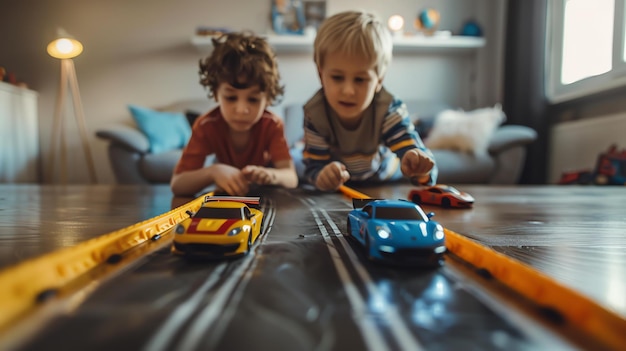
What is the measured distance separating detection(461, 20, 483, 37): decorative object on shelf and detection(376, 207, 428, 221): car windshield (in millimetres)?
3341

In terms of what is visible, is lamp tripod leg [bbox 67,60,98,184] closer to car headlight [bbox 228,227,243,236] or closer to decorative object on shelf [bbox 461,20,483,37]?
car headlight [bbox 228,227,243,236]

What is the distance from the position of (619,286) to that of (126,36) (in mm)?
3757

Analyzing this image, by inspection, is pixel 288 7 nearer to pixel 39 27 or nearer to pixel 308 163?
pixel 39 27

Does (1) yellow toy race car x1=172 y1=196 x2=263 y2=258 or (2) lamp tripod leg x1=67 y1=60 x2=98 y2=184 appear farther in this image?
(2) lamp tripod leg x1=67 y1=60 x2=98 y2=184

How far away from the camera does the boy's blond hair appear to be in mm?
1061

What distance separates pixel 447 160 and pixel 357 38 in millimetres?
1615

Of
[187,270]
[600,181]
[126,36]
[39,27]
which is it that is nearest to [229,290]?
[187,270]

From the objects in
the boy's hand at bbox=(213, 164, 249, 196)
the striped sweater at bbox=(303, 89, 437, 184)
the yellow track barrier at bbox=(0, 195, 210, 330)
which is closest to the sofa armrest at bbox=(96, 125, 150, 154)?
the striped sweater at bbox=(303, 89, 437, 184)

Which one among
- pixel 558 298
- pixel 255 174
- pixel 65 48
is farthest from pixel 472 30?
pixel 558 298

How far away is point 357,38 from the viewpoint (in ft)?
3.48

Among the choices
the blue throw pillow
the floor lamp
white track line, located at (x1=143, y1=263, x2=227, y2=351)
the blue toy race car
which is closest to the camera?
white track line, located at (x1=143, y1=263, x2=227, y2=351)

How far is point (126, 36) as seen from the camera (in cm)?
336

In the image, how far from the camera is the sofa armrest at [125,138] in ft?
8.18

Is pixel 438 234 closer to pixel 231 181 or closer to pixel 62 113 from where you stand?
pixel 231 181
